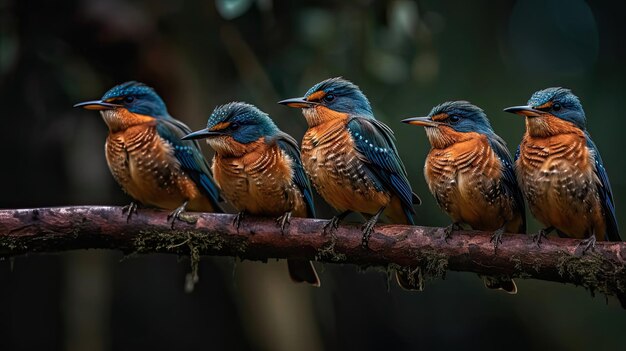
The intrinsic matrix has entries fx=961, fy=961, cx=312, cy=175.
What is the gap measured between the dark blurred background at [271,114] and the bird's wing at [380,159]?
0.66 meters

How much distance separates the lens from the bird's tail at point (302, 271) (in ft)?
14.8

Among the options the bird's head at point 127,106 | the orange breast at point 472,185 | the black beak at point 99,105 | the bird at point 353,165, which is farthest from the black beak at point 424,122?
the black beak at point 99,105

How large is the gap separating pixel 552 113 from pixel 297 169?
3.86 feet

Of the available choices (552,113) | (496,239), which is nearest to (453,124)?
(552,113)

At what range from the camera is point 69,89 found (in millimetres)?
6004

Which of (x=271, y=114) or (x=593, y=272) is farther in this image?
(x=271, y=114)

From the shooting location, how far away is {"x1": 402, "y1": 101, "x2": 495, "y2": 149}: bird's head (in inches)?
163

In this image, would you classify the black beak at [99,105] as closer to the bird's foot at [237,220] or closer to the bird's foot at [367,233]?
the bird's foot at [237,220]

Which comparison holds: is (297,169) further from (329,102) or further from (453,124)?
(453,124)

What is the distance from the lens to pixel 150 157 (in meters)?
4.69

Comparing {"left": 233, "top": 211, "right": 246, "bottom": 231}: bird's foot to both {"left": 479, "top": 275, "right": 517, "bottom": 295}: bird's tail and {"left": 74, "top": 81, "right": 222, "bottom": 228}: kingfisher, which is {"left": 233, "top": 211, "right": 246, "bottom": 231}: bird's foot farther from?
{"left": 479, "top": 275, "right": 517, "bottom": 295}: bird's tail

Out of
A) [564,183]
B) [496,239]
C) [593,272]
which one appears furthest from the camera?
[564,183]

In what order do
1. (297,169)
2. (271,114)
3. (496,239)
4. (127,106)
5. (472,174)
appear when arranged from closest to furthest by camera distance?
(496,239)
(472,174)
(297,169)
(127,106)
(271,114)

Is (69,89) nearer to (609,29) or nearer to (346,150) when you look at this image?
(346,150)
